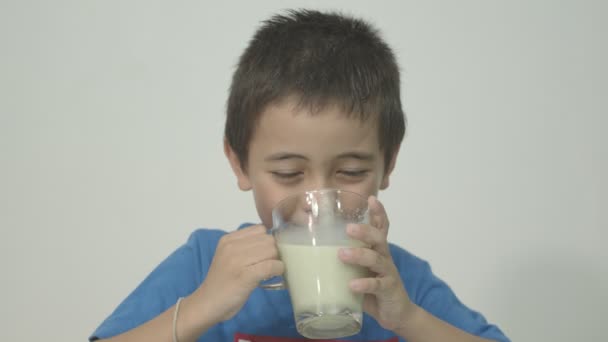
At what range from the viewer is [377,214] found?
2.52ft

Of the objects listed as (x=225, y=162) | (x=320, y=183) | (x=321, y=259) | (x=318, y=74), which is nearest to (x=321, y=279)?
(x=321, y=259)

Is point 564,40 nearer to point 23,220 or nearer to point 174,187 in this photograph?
point 174,187

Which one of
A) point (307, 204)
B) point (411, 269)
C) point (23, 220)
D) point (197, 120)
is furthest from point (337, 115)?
point (23, 220)

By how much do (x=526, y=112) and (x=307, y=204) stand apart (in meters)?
1.07

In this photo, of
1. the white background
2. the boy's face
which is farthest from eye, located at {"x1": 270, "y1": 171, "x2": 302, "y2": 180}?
the white background

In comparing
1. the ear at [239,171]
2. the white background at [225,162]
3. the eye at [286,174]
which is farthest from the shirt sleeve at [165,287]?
the white background at [225,162]

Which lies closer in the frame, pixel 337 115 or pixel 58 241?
pixel 337 115

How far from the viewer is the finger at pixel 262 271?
75 centimetres

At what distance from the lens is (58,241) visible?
1610 mm

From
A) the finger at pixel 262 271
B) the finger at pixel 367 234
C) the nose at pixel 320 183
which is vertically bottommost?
the finger at pixel 262 271

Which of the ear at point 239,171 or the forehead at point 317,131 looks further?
the ear at point 239,171

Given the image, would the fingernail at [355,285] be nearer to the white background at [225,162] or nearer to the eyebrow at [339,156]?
the eyebrow at [339,156]

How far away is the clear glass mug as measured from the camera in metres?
0.73

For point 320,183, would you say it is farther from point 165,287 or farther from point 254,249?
point 165,287
